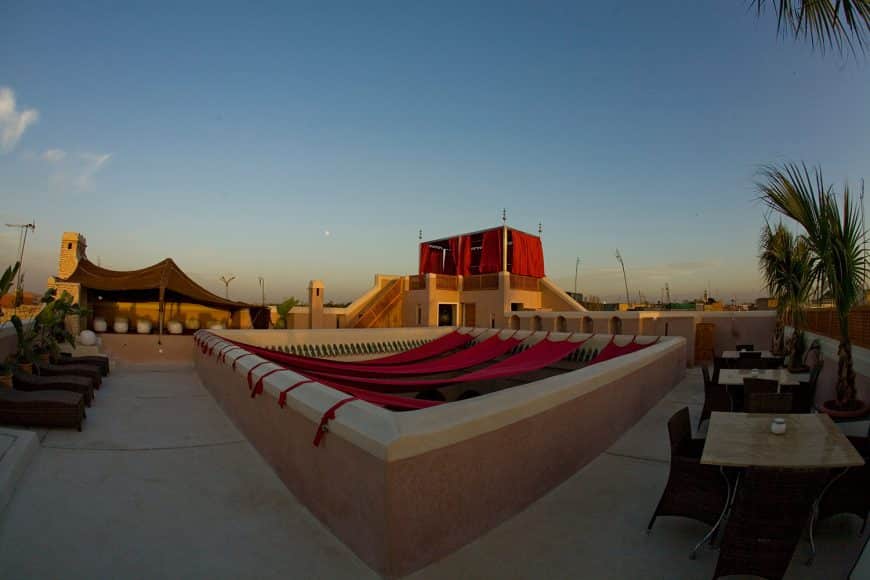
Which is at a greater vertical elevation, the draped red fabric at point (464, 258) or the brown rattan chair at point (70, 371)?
the draped red fabric at point (464, 258)

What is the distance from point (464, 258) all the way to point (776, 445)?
20.3m

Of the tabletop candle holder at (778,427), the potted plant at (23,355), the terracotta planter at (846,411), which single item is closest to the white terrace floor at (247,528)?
the tabletop candle holder at (778,427)

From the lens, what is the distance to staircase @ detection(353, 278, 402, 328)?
1799 centimetres

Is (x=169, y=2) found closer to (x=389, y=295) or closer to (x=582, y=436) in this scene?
(x=582, y=436)

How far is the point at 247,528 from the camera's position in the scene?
2490mm

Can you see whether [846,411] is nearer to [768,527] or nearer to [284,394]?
[768,527]

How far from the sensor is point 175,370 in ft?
28.2

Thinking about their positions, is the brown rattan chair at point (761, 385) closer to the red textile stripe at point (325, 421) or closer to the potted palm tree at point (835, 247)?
the potted palm tree at point (835, 247)

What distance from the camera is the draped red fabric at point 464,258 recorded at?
22234 millimetres

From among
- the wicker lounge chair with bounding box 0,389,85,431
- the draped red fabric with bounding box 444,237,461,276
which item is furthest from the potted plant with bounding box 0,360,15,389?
the draped red fabric with bounding box 444,237,461,276

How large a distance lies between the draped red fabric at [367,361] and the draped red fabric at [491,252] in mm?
9856

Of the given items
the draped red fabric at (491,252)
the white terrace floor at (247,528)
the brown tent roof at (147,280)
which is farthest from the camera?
the draped red fabric at (491,252)

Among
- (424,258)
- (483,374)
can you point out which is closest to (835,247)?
(483,374)

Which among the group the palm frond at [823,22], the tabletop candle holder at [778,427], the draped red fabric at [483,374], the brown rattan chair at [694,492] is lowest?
the brown rattan chair at [694,492]
